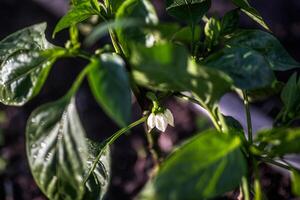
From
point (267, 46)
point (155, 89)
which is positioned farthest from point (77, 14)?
point (267, 46)

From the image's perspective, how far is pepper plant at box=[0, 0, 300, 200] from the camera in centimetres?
47

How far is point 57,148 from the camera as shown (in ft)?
1.91

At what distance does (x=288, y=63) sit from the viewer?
72cm

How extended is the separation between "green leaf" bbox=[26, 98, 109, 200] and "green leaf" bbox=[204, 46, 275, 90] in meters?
0.18

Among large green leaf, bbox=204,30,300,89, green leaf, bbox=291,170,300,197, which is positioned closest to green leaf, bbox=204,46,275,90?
large green leaf, bbox=204,30,300,89

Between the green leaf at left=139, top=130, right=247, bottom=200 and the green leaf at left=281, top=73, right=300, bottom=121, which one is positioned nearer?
the green leaf at left=139, top=130, right=247, bottom=200

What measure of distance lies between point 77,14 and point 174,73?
0.77ft

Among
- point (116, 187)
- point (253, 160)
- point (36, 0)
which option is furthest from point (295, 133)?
point (36, 0)

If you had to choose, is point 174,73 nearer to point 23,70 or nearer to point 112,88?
point 112,88

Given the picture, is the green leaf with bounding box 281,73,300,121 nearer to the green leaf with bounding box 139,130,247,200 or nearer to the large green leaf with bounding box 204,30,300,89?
the large green leaf with bounding box 204,30,300,89

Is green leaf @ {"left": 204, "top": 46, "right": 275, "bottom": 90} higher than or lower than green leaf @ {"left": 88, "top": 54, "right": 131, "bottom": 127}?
lower

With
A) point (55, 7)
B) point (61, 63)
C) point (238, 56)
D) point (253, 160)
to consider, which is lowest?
point (61, 63)

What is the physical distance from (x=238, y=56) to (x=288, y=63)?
0.54 ft

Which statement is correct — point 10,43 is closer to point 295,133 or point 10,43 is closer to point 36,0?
point 295,133
